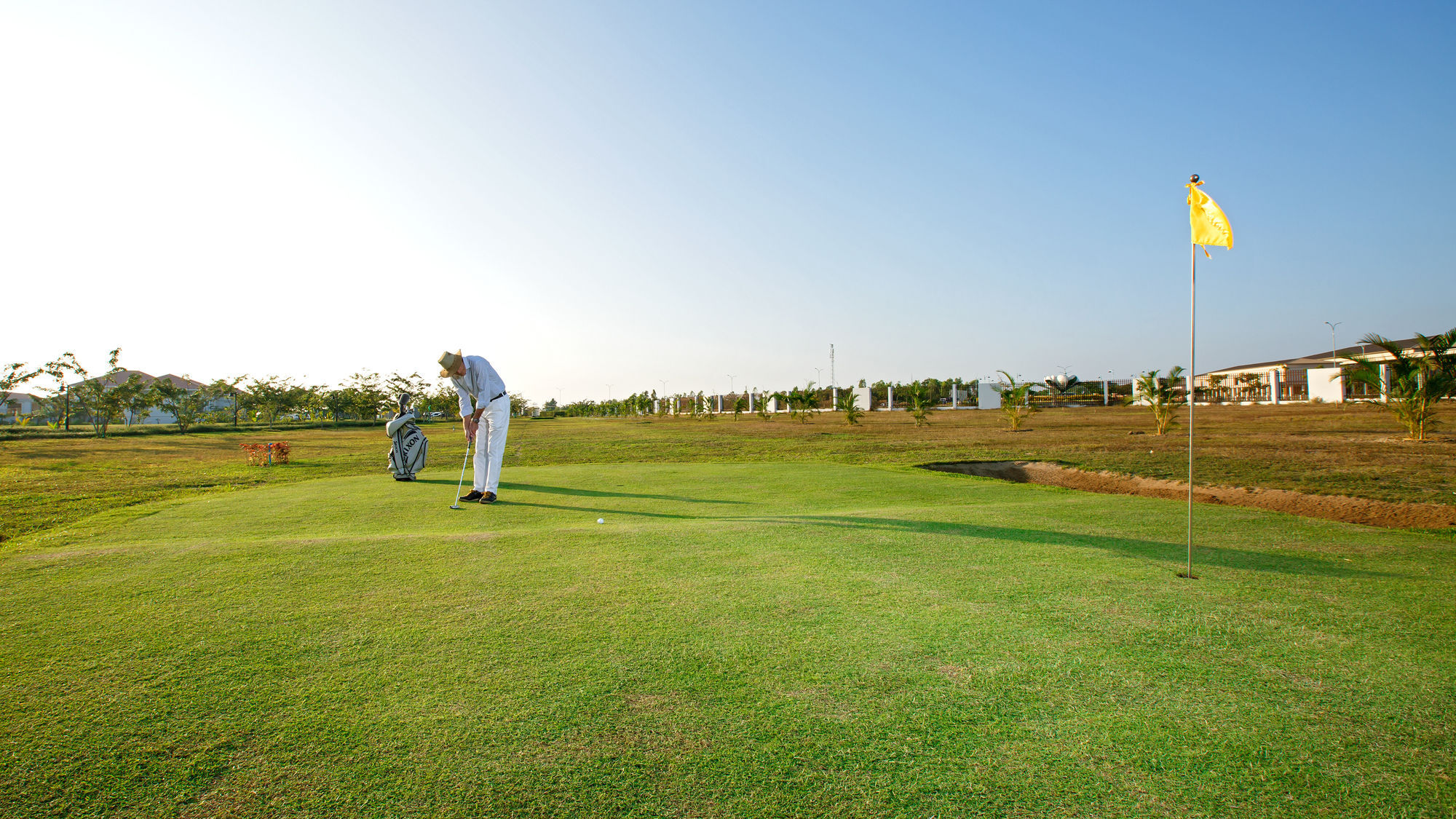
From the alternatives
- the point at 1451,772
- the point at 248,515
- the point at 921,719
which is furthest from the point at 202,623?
the point at 1451,772

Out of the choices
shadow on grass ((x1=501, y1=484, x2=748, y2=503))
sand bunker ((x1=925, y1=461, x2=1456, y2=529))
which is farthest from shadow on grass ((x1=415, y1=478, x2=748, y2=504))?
sand bunker ((x1=925, y1=461, x2=1456, y2=529))

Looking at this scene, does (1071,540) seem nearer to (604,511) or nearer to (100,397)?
(604,511)

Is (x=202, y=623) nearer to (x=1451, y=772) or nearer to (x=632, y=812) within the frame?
(x=632, y=812)

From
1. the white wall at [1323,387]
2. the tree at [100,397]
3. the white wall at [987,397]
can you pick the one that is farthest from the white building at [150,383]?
the white wall at [1323,387]

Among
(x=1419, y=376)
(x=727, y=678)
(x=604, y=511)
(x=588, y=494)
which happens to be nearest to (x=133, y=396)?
(x=588, y=494)

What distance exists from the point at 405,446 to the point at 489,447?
3.81 meters

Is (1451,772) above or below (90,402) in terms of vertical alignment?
below

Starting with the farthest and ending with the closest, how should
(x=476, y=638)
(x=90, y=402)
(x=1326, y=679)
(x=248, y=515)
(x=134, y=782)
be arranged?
(x=90, y=402) → (x=248, y=515) → (x=476, y=638) → (x=1326, y=679) → (x=134, y=782)

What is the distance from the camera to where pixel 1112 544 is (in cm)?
552

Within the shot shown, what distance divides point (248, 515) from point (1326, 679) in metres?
9.29

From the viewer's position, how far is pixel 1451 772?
2.12 metres

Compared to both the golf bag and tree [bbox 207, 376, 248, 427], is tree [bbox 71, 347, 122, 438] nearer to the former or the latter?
tree [bbox 207, 376, 248, 427]

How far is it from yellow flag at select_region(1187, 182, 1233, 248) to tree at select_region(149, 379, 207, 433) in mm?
57536

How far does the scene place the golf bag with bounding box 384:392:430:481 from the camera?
37.0 feet
